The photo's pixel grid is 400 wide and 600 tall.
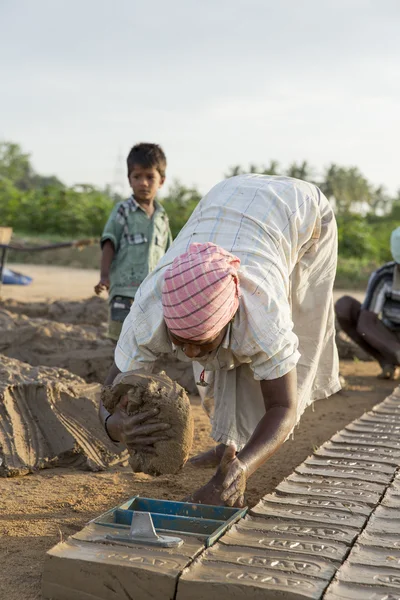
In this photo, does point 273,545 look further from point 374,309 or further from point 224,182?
point 374,309

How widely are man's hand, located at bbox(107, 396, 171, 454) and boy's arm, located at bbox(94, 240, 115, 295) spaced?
2.72 m

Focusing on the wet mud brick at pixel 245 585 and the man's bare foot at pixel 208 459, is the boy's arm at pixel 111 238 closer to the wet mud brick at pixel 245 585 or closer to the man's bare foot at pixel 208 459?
the man's bare foot at pixel 208 459

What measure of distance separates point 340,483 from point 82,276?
13993 millimetres

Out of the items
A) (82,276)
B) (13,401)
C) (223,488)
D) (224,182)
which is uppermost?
(224,182)

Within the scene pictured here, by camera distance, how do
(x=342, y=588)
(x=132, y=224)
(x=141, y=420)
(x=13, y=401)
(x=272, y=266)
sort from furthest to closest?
(x=132, y=224) → (x=13, y=401) → (x=272, y=266) → (x=141, y=420) → (x=342, y=588)

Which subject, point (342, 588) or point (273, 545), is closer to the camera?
point (342, 588)

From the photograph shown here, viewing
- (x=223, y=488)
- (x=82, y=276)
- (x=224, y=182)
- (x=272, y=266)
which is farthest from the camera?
(x=82, y=276)

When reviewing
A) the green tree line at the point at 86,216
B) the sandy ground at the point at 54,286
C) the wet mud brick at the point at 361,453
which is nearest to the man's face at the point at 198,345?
the wet mud brick at the point at 361,453

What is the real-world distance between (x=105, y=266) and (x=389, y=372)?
311cm

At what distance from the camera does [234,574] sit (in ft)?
7.26

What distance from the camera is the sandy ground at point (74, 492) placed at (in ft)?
8.60

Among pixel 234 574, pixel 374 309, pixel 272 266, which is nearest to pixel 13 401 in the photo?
pixel 272 266

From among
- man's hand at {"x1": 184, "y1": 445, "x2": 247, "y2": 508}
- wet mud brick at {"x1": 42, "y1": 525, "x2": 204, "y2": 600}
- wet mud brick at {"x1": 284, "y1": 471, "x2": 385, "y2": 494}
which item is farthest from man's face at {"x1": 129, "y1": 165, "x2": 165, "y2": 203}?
wet mud brick at {"x1": 42, "y1": 525, "x2": 204, "y2": 600}

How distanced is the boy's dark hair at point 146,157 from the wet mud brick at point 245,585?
3522mm
